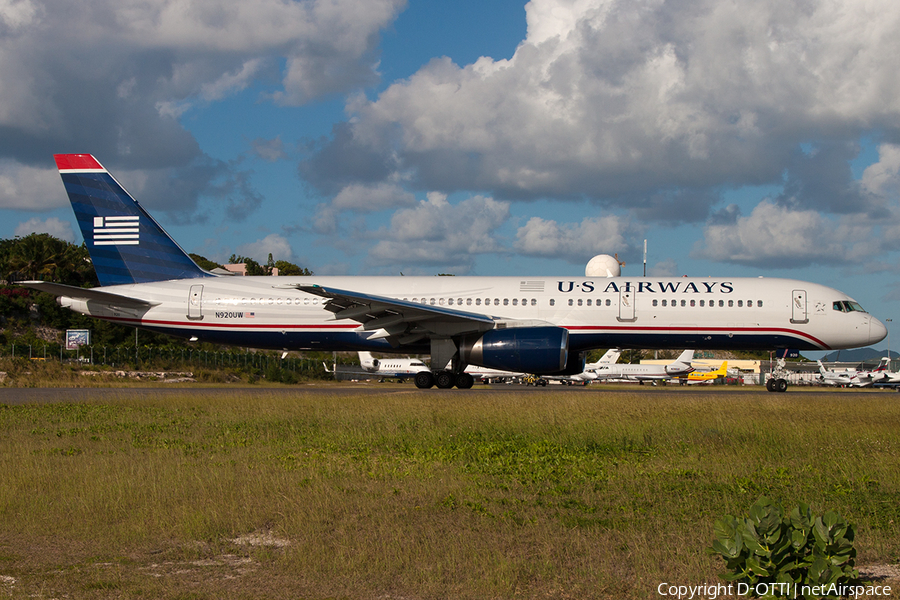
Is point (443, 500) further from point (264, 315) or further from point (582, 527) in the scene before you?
point (264, 315)

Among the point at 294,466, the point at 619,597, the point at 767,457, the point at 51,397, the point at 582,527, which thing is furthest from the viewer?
the point at 51,397

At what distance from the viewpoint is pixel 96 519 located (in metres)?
6.17

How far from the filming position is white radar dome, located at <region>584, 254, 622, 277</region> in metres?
37.3

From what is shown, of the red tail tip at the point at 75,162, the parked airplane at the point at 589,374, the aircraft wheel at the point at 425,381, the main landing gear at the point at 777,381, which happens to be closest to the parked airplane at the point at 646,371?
the parked airplane at the point at 589,374

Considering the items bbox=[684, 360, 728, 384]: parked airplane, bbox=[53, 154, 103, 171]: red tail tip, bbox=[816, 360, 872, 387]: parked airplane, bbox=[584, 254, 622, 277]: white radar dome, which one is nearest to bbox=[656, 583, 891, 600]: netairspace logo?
bbox=[53, 154, 103, 171]: red tail tip

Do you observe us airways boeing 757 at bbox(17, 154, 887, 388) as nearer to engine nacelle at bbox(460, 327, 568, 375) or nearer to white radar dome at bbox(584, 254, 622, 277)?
engine nacelle at bbox(460, 327, 568, 375)

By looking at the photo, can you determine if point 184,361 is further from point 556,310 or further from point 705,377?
point 705,377

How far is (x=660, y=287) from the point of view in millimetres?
23188

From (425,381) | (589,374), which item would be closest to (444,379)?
(425,381)

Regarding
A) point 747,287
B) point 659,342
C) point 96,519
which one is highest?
point 747,287

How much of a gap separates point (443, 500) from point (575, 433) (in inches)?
202

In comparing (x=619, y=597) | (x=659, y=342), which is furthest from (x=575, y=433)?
(x=659, y=342)

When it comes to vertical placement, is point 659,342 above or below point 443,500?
above

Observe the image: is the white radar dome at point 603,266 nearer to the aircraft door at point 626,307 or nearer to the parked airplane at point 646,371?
the aircraft door at point 626,307
